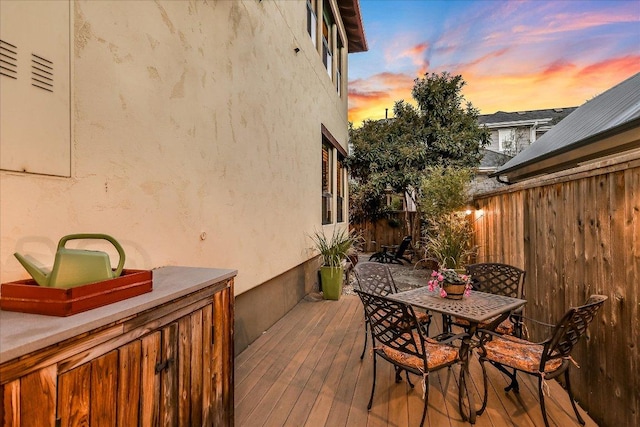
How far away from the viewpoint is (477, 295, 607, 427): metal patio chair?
1935mm

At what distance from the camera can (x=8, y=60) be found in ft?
4.23

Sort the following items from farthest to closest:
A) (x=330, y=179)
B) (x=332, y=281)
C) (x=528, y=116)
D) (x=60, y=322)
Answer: (x=528, y=116), (x=330, y=179), (x=332, y=281), (x=60, y=322)

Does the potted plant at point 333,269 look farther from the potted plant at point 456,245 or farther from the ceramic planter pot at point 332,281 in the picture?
the potted plant at point 456,245

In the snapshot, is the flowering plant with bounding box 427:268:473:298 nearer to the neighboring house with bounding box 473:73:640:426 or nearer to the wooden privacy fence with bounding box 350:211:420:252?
the neighboring house with bounding box 473:73:640:426

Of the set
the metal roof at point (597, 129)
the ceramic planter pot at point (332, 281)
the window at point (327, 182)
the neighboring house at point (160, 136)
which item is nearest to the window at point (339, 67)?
the window at point (327, 182)

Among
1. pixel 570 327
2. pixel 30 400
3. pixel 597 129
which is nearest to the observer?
pixel 30 400

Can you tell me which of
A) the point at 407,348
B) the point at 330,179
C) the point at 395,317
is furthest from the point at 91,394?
the point at 330,179

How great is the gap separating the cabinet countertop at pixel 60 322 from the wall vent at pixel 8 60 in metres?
0.97

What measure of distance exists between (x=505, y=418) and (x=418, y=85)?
8.94 m

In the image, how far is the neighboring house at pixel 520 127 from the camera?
15.0m

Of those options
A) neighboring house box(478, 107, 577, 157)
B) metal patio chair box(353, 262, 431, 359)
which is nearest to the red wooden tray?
metal patio chair box(353, 262, 431, 359)

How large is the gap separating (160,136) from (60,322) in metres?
1.53

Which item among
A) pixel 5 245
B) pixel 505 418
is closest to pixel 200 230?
pixel 5 245

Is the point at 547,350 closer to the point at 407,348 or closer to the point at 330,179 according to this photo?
the point at 407,348
